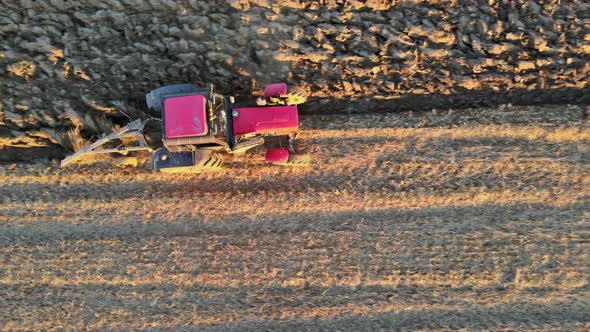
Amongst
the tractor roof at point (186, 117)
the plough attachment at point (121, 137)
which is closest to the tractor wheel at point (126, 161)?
the plough attachment at point (121, 137)

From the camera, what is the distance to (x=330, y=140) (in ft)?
16.2

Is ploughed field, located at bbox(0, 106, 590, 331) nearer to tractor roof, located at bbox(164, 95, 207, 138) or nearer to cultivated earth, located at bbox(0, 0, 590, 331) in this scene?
cultivated earth, located at bbox(0, 0, 590, 331)

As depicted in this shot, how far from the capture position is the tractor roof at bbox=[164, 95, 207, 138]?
4.11 metres

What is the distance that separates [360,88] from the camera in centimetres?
487

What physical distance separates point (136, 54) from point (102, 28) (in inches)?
16.6

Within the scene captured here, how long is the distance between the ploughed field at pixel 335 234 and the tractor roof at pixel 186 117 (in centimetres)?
91

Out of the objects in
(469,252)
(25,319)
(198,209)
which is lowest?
(25,319)

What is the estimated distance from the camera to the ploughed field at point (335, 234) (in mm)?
4852

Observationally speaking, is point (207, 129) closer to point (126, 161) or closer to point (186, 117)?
point (186, 117)

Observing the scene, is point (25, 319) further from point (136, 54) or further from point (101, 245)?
point (136, 54)

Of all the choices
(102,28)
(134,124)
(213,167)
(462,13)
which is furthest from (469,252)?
(102,28)

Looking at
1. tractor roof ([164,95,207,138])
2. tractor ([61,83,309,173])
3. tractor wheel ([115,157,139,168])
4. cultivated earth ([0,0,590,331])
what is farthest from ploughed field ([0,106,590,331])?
tractor roof ([164,95,207,138])

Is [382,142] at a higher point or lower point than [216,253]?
higher

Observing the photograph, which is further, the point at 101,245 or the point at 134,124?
the point at 101,245
